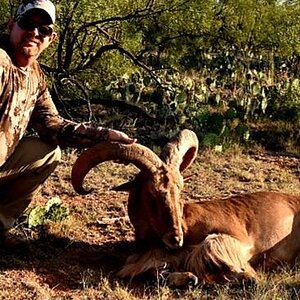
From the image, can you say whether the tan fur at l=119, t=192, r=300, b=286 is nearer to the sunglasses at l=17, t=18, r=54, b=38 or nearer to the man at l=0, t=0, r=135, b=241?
the man at l=0, t=0, r=135, b=241

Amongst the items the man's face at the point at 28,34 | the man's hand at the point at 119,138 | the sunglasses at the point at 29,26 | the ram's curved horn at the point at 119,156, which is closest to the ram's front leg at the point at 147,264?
the ram's curved horn at the point at 119,156

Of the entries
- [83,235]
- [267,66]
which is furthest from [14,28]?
[267,66]

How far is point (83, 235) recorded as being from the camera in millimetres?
6789

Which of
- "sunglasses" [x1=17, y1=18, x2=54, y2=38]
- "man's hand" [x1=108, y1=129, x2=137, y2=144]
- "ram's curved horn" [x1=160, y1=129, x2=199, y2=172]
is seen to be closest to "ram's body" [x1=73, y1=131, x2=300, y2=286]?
"ram's curved horn" [x1=160, y1=129, x2=199, y2=172]

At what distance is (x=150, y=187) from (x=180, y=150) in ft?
1.69

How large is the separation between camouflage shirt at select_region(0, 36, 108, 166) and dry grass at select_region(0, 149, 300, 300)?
3.18ft

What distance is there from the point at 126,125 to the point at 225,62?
25.6ft

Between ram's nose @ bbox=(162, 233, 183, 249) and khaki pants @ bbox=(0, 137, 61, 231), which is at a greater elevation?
khaki pants @ bbox=(0, 137, 61, 231)

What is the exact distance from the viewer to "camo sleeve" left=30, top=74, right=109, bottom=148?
6.04 m

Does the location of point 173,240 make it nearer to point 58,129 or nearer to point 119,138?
point 119,138

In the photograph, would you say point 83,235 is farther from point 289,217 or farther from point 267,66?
point 267,66

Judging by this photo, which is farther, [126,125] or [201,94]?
[201,94]

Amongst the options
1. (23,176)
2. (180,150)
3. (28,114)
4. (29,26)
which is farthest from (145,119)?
(29,26)

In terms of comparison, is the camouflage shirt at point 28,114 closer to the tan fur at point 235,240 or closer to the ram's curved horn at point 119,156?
the ram's curved horn at point 119,156
